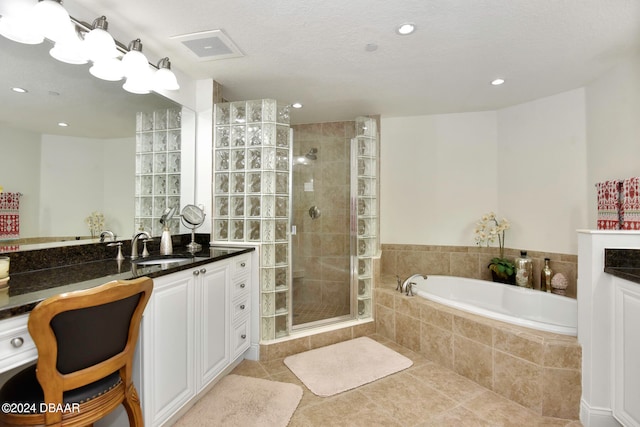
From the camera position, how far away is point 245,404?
1.76 metres

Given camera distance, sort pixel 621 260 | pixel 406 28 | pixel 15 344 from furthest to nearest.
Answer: pixel 406 28 < pixel 621 260 < pixel 15 344

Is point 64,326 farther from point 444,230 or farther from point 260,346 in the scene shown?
point 444,230

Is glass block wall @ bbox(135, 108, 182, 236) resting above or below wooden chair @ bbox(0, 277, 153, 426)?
above

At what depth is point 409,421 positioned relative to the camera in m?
1.64

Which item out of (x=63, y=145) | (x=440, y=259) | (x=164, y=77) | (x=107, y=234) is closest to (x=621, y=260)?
(x=440, y=259)

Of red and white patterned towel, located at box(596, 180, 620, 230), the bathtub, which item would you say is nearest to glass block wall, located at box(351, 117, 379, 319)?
the bathtub

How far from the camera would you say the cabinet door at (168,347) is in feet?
4.43

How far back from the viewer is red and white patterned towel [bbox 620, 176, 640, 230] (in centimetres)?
189

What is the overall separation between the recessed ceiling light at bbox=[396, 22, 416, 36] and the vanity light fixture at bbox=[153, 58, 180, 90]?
1474 millimetres

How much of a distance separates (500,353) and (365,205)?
1.63 metres

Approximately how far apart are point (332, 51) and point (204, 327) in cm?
201

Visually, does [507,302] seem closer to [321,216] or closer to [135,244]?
[321,216]

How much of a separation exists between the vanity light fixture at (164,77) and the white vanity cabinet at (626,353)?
288cm

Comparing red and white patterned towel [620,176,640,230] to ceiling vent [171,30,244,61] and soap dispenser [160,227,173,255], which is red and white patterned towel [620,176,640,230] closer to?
ceiling vent [171,30,244,61]
